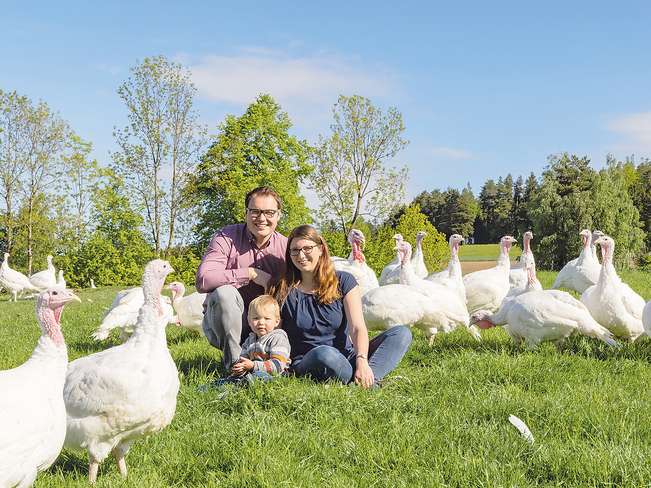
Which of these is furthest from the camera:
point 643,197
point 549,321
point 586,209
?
point 643,197

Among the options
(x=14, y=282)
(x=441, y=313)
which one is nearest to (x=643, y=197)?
(x=14, y=282)

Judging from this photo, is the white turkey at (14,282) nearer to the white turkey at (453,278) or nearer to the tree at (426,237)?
the tree at (426,237)

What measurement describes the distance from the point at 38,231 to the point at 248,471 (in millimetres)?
32493

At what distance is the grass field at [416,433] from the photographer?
3.40m

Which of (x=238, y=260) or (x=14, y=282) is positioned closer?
(x=238, y=260)

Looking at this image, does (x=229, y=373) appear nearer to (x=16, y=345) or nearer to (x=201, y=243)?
(x=16, y=345)

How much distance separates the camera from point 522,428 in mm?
4027

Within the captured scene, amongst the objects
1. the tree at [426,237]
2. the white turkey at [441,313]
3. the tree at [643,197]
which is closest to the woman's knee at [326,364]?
the white turkey at [441,313]

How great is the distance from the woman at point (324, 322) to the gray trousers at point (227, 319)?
39cm

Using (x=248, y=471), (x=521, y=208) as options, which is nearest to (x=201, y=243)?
(x=248, y=471)

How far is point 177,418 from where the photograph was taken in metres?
4.46

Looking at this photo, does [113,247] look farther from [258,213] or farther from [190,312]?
[258,213]

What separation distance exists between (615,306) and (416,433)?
450 centimetres

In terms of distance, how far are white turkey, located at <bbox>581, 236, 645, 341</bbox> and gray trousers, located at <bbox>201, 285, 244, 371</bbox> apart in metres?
4.61
